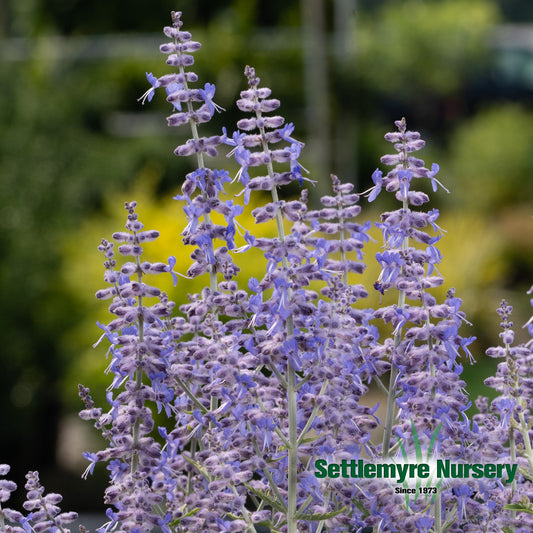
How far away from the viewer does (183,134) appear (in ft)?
34.7

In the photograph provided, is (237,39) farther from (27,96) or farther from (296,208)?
(296,208)

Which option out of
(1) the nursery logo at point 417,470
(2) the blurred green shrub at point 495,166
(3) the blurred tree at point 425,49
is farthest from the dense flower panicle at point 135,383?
(3) the blurred tree at point 425,49

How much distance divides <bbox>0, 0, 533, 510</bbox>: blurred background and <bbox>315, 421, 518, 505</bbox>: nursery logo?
3.60 meters

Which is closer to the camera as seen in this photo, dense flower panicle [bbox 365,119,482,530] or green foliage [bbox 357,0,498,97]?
dense flower panicle [bbox 365,119,482,530]

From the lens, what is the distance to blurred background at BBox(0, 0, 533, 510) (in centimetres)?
619

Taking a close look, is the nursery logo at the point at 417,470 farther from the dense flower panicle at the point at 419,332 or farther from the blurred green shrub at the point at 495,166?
the blurred green shrub at the point at 495,166

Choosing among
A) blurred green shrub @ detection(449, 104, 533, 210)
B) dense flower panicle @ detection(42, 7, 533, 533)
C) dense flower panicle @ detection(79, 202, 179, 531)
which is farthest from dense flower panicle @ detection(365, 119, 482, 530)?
blurred green shrub @ detection(449, 104, 533, 210)

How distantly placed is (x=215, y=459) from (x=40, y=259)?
17.2 feet

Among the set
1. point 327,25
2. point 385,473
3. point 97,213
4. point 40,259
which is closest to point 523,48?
point 327,25

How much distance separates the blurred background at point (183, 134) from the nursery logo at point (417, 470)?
3.60m

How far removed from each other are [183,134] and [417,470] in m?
9.57

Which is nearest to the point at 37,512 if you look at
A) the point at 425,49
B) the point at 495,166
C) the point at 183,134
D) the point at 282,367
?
the point at 282,367

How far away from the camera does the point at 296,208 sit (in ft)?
3.85

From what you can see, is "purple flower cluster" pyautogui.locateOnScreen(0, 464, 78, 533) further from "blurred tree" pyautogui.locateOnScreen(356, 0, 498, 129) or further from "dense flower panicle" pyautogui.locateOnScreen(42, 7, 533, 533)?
"blurred tree" pyautogui.locateOnScreen(356, 0, 498, 129)
